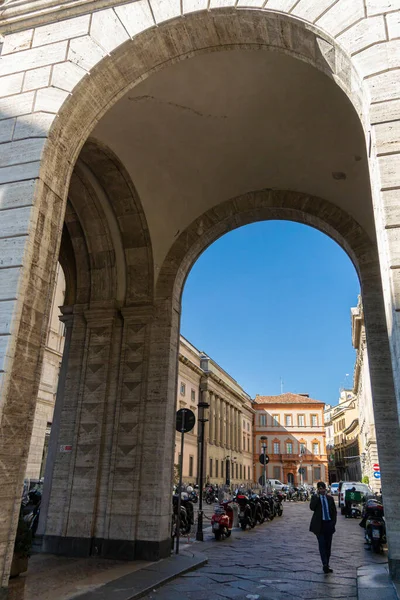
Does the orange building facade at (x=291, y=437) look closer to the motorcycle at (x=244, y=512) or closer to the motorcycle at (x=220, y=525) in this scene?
the motorcycle at (x=244, y=512)

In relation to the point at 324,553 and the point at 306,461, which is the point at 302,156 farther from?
the point at 306,461

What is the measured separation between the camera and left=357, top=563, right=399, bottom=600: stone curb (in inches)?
187

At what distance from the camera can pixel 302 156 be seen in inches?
308

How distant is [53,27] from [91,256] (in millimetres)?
3975

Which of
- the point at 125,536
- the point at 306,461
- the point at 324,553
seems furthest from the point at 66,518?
the point at 306,461

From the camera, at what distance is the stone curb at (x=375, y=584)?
4.75m

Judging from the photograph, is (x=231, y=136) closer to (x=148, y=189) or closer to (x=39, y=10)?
(x=148, y=189)

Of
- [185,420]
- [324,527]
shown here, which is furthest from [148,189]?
[324,527]

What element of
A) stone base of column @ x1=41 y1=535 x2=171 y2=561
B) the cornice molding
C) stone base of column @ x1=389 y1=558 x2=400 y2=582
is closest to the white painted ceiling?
the cornice molding

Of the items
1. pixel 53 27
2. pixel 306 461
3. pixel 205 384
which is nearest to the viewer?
pixel 53 27

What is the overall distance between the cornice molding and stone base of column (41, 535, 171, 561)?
6837 millimetres

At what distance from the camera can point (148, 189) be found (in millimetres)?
8312

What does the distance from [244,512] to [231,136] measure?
1012 cm

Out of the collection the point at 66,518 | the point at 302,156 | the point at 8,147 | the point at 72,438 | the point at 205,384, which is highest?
the point at 205,384
